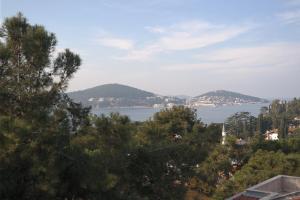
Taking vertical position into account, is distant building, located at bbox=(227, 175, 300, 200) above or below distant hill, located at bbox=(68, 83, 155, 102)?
below

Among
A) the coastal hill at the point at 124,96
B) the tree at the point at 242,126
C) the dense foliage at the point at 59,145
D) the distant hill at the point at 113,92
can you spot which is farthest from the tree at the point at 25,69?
the distant hill at the point at 113,92

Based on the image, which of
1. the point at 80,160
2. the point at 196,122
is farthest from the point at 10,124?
the point at 196,122

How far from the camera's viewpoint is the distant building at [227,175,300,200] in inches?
352

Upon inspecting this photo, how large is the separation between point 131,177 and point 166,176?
91 cm

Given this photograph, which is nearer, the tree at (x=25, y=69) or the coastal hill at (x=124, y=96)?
the tree at (x=25, y=69)

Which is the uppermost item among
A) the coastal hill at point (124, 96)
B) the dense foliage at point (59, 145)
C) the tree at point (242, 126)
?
the coastal hill at point (124, 96)

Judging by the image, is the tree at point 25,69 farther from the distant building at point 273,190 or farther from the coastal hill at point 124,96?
the coastal hill at point 124,96

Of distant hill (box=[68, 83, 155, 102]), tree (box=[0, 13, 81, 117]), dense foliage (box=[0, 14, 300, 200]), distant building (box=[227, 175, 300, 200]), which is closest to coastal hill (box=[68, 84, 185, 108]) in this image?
distant hill (box=[68, 83, 155, 102])

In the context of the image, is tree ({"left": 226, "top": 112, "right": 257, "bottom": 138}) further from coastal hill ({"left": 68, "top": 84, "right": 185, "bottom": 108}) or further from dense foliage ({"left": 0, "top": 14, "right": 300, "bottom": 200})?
coastal hill ({"left": 68, "top": 84, "right": 185, "bottom": 108})

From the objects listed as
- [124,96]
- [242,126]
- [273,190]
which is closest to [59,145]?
[273,190]

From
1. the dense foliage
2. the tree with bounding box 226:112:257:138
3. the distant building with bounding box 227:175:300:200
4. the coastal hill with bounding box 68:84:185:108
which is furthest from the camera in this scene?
the coastal hill with bounding box 68:84:185:108

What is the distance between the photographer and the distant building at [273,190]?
8937mm

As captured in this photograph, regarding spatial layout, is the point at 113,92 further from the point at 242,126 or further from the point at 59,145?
the point at 59,145

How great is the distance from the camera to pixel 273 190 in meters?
11.1
